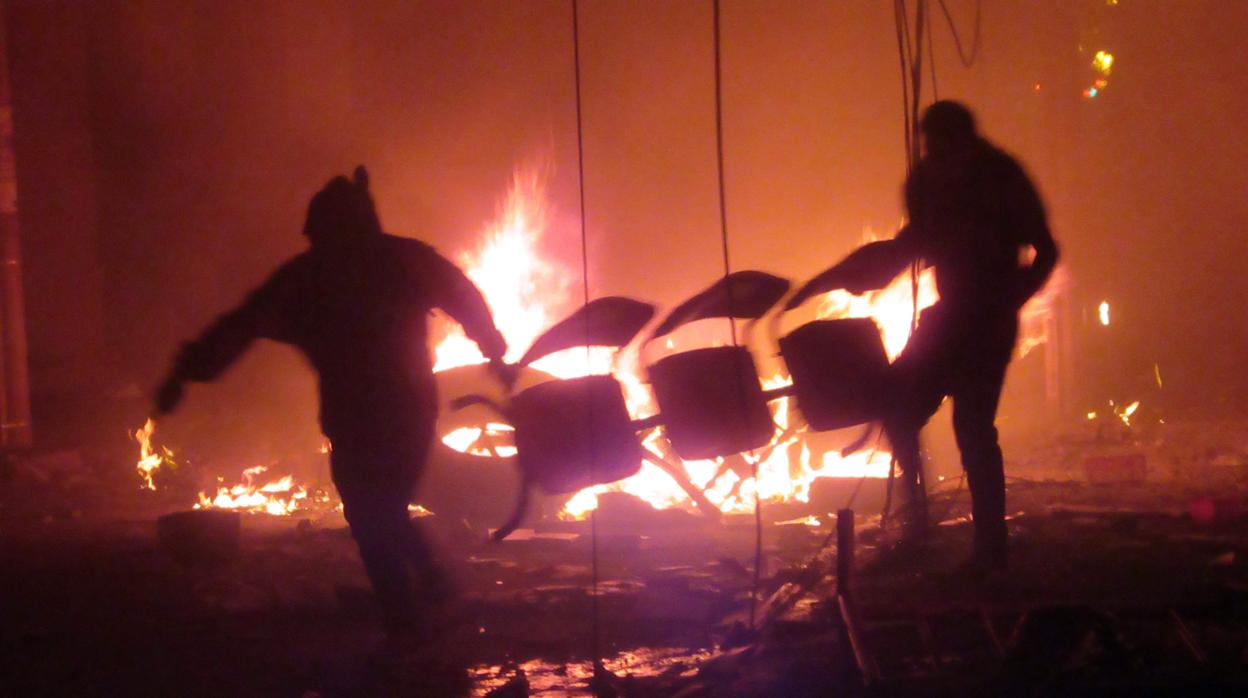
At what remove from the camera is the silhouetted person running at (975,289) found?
4266 millimetres

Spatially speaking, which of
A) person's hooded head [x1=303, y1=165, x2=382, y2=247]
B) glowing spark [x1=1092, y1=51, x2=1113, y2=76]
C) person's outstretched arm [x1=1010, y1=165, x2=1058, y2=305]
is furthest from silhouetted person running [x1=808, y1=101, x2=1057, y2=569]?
glowing spark [x1=1092, y1=51, x2=1113, y2=76]

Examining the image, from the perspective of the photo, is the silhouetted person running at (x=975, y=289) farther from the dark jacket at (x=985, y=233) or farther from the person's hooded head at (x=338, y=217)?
the person's hooded head at (x=338, y=217)

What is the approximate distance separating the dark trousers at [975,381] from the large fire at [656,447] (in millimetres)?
399

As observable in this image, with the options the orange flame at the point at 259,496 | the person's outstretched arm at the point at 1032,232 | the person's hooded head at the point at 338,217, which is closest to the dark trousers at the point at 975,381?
the person's outstretched arm at the point at 1032,232

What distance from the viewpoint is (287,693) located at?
143 inches

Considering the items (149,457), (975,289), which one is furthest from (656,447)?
(149,457)

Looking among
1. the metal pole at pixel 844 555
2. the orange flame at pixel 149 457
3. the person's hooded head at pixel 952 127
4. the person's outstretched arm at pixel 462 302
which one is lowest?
the metal pole at pixel 844 555

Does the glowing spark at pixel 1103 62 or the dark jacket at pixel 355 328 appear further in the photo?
the glowing spark at pixel 1103 62

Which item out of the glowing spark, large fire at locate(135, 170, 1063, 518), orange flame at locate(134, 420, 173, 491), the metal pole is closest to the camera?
the metal pole

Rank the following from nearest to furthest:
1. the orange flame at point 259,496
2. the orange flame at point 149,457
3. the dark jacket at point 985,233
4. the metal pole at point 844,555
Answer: the metal pole at point 844,555 → the dark jacket at point 985,233 → the orange flame at point 259,496 → the orange flame at point 149,457

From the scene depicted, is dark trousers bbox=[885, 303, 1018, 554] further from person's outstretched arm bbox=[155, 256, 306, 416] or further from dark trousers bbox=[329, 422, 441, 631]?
person's outstretched arm bbox=[155, 256, 306, 416]

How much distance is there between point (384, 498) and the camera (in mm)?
4223

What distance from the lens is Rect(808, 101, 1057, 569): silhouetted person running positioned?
14.0 ft

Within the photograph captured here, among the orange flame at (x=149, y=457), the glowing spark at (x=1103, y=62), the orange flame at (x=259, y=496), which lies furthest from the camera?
the glowing spark at (x=1103, y=62)
